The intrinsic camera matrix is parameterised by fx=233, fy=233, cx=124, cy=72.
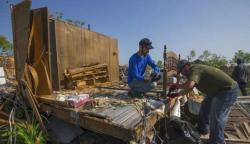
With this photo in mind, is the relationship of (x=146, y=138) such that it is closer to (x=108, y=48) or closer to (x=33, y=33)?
(x=33, y=33)

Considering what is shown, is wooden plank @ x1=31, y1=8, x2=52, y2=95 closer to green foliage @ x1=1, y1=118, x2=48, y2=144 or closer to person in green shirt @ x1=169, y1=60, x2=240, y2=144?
green foliage @ x1=1, y1=118, x2=48, y2=144

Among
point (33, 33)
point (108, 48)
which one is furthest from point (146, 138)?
point (108, 48)

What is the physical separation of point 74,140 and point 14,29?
256cm

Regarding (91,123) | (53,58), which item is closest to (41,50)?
(53,58)

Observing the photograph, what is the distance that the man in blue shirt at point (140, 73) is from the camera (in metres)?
5.10

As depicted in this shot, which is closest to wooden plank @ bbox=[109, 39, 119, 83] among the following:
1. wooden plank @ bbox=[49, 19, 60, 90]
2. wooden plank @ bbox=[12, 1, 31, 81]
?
wooden plank @ bbox=[49, 19, 60, 90]

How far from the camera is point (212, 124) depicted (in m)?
4.15

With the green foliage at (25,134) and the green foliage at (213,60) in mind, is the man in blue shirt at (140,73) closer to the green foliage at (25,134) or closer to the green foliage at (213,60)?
the green foliage at (25,134)

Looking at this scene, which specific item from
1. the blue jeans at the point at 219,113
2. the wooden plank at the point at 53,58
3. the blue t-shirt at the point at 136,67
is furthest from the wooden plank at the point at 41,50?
the blue jeans at the point at 219,113

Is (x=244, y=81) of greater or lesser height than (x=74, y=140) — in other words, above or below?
above

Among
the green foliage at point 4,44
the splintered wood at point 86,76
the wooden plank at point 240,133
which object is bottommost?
the wooden plank at point 240,133

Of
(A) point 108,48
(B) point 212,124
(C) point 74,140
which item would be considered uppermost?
(A) point 108,48

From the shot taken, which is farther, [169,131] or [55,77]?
[55,77]

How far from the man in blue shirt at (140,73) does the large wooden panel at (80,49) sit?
83.0 inches
